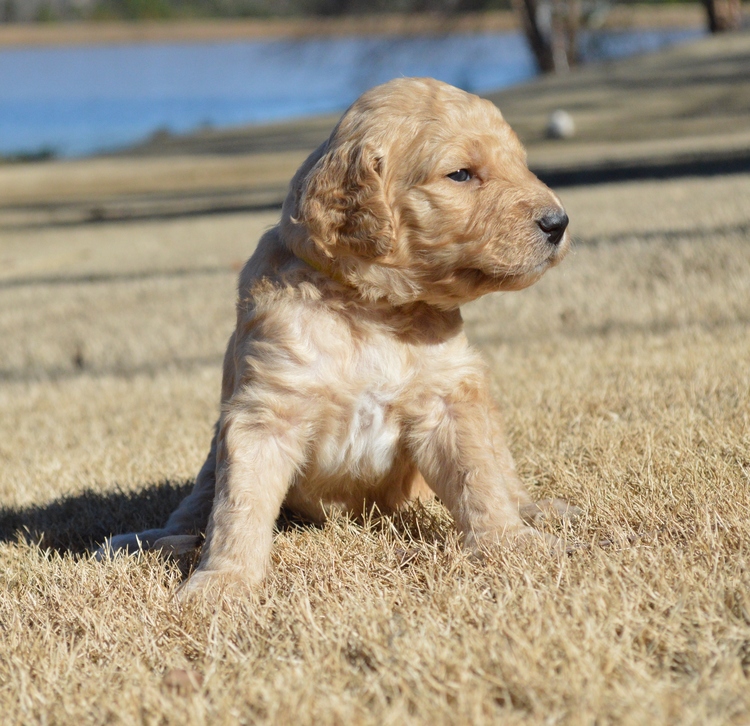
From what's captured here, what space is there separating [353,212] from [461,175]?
357mm

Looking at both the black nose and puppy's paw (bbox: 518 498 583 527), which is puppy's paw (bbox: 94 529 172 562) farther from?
the black nose

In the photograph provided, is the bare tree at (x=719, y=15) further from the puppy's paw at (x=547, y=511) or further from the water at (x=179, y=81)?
the puppy's paw at (x=547, y=511)

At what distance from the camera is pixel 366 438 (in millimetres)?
2830

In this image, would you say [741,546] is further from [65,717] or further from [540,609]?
[65,717]

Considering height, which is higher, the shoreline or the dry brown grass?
the shoreline

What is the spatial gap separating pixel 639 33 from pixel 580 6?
5.25 meters

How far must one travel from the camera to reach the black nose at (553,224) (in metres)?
2.84

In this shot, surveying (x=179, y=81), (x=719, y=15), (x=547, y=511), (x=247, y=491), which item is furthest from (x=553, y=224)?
(x=179, y=81)

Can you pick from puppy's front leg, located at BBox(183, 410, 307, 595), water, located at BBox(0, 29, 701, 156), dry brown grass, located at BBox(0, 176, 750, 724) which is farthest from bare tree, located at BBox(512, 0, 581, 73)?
puppy's front leg, located at BBox(183, 410, 307, 595)

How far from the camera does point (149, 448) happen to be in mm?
4449

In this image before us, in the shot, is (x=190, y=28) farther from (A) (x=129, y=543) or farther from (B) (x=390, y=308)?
(B) (x=390, y=308)

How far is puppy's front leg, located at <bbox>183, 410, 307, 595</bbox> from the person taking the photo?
2.61m

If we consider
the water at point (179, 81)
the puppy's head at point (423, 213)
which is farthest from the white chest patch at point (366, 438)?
the water at point (179, 81)

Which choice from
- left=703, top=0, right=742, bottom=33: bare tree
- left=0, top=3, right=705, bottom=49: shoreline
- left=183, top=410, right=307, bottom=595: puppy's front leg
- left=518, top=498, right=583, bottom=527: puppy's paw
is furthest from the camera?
left=0, top=3, right=705, bottom=49: shoreline
